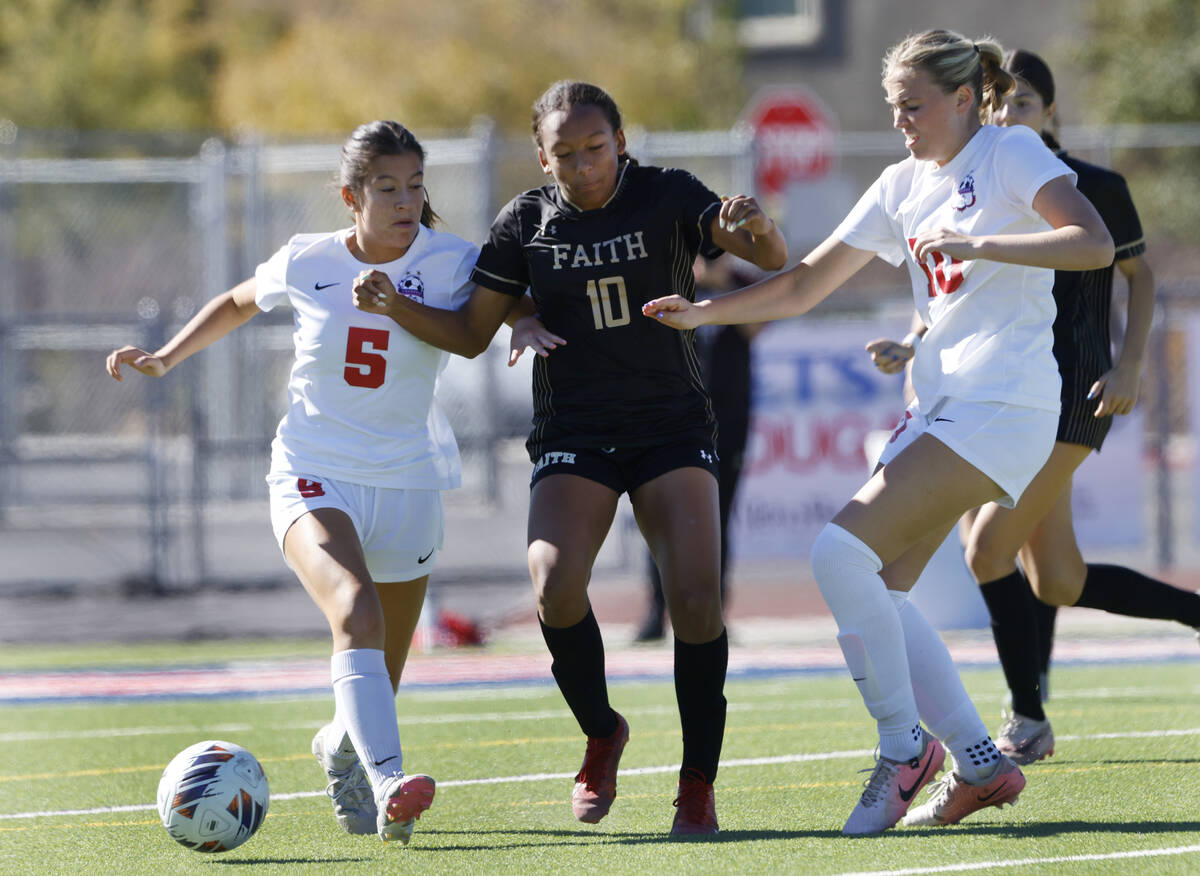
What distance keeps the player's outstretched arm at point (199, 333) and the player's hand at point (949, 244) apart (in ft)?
7.28

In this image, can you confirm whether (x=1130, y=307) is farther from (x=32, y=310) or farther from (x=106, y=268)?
(x=106, y=268)

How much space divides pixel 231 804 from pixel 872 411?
8.26 m

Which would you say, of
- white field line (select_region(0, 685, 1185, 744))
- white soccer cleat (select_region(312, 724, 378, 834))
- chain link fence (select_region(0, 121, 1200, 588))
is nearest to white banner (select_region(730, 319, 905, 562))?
→ chain link fence (select_region(0, 121, 1200, 588))

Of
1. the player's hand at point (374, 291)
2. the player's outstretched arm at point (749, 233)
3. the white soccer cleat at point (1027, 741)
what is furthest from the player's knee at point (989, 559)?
the player's hand at point (374, 291)

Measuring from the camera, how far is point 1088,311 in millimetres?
5973

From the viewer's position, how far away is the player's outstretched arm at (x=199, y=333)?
5598mm

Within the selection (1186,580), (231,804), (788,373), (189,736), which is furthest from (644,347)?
(1186,580)

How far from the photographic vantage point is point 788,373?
12.5m

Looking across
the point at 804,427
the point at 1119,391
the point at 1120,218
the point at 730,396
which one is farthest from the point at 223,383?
the point at 1119,391

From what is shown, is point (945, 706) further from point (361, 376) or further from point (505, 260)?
point (361, 376)

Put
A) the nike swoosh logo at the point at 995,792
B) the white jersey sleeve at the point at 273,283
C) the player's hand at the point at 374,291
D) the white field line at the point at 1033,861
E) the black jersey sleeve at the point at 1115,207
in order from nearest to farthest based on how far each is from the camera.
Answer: the white field line at the point at 1033,861 → the nike swoosh logo at the point at 995,792 → the player's hand at the point at 374,291 → the white jersey sleeve at the point at 273,283 → the black jersey sleeve at the point at 1115,207

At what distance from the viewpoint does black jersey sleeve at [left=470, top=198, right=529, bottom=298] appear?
17.1 feet

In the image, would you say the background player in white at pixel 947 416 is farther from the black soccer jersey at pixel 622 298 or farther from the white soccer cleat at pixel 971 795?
the black soccer jersey at pixel 622 298

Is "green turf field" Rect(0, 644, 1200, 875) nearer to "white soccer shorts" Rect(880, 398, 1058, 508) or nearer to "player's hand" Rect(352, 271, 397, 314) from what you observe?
"white soccer shorts" Rect(880, 398, 1058, 508)
